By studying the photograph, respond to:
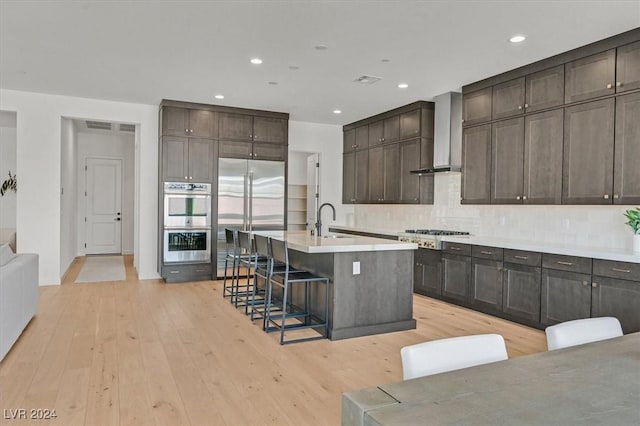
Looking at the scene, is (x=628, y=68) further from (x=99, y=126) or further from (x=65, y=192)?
(x=99, y=126)

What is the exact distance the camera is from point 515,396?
980 mm

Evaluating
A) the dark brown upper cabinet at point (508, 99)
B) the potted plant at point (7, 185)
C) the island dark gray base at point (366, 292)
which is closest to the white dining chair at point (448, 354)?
the island dark gray base at point (366, 292)

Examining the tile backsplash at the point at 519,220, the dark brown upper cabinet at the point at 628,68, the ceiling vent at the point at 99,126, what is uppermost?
the ceiling vent at the point at 99,126

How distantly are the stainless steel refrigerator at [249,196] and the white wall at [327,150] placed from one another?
1.07 meters

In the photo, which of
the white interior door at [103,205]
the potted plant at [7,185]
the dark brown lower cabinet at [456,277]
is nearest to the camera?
the dark brown lower cabinet at [456,277]

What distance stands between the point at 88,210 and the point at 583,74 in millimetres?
10040

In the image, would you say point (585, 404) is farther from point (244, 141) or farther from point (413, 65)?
point (244, 141)

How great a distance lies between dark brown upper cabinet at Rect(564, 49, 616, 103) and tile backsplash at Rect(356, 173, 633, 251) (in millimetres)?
1142

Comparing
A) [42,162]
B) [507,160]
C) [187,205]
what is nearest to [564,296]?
[507,160]

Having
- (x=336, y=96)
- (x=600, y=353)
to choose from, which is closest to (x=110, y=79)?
(x=336, y=96)

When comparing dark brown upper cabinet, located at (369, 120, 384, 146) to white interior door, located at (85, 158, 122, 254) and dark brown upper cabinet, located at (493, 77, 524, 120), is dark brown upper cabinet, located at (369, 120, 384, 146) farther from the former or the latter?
white interior door, located at (85, 158, 122, 254)

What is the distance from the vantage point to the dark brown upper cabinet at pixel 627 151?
3727 mm

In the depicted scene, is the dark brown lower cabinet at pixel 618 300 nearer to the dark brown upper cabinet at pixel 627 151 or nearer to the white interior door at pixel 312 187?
the dark brown upper cabinet at pixel 627 151

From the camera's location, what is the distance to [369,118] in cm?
761
